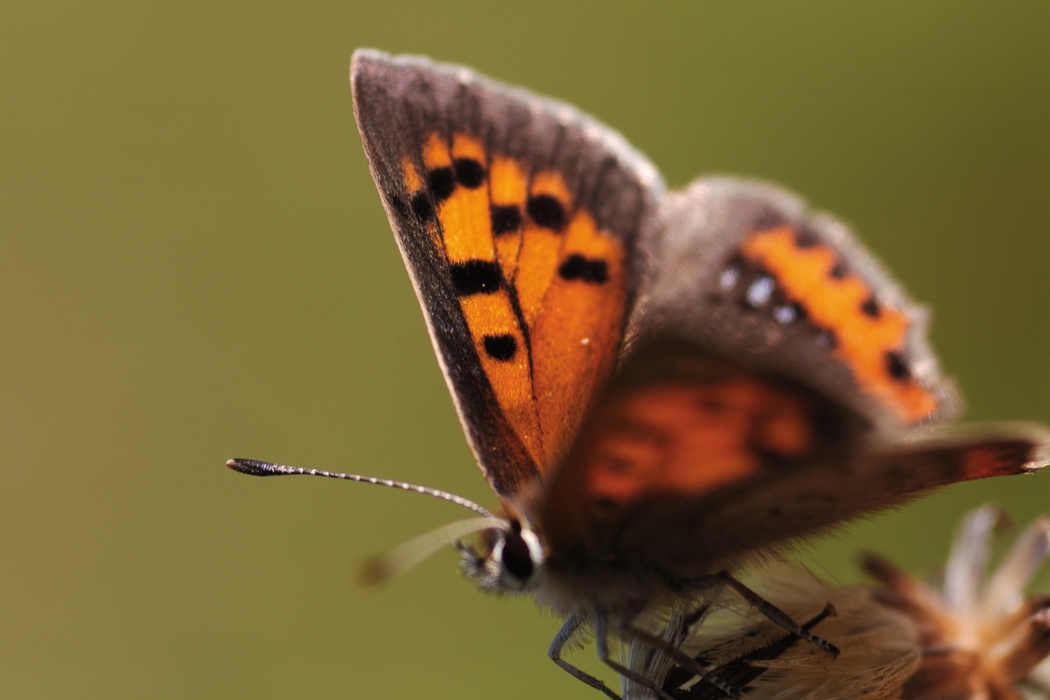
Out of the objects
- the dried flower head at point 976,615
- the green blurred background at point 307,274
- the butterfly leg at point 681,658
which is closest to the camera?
the butterfly leg at point 681,658

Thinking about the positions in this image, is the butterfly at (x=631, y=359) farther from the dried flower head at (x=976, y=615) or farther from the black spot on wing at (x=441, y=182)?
the dried flower head at (x=976, y=615)

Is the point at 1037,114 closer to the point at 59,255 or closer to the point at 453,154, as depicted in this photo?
the point at 453,154

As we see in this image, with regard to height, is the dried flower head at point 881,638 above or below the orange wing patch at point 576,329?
below

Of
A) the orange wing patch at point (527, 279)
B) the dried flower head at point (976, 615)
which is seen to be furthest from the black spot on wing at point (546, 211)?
the dried flower head at point (976, 615)

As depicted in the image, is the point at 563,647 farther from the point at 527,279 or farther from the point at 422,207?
the point at 422,207

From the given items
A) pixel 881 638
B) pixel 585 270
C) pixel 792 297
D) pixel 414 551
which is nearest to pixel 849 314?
pixel 792 297

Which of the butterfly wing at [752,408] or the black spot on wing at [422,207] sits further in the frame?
the black spot on wing at [422,207]

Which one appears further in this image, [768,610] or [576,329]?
[576,329]

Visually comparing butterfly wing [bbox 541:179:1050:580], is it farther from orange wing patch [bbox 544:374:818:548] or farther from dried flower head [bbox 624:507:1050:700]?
dried flower head [bbox 624:507:1050:700]
